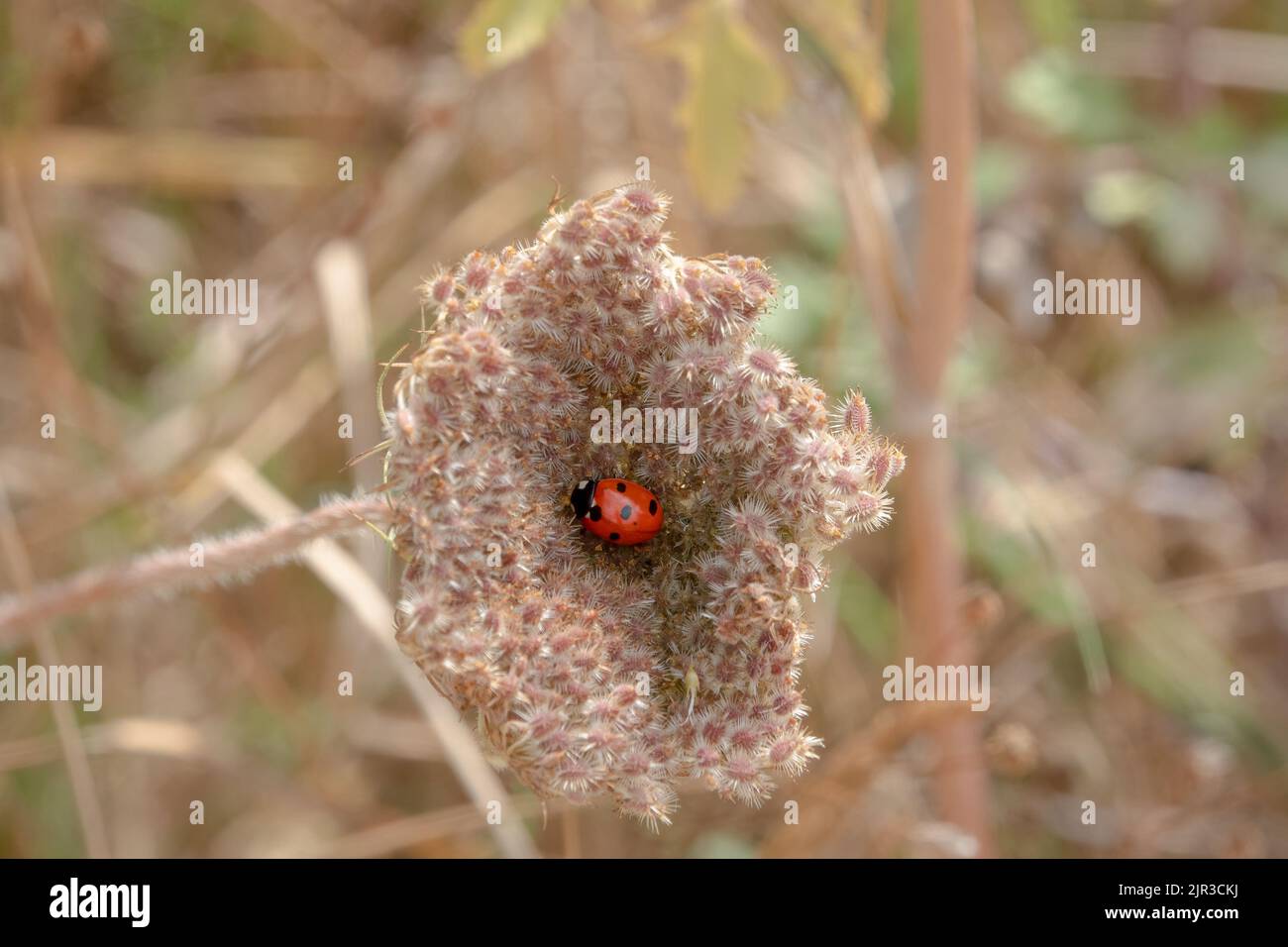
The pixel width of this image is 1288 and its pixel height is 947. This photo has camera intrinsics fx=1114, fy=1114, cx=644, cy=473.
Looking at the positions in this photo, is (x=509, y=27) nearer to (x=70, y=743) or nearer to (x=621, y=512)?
(x=621, y=512)

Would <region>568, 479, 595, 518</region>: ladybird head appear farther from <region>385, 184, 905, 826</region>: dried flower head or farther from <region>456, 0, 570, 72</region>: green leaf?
<region>456, 0, 570, 72</region>: green leaf

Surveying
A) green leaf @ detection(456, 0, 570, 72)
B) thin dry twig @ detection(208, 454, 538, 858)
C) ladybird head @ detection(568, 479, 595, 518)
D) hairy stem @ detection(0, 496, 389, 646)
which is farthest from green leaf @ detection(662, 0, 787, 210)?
thin dry twig @ detection(208, 454, 538, 858)

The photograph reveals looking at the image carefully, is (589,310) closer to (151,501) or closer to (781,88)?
(781,88)

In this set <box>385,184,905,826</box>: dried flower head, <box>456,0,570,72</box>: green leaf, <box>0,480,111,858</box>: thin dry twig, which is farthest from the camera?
<box>0,480,111,858</box>: thin dry twig

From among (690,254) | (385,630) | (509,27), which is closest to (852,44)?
(509,27)

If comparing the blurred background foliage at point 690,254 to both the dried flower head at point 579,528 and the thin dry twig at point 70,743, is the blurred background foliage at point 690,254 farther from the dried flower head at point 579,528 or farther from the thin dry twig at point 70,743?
the dried flower head at point 579,528

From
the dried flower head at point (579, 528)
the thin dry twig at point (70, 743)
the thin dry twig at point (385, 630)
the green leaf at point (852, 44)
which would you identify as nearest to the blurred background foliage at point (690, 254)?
the thin dry twig at point (385, 630)
